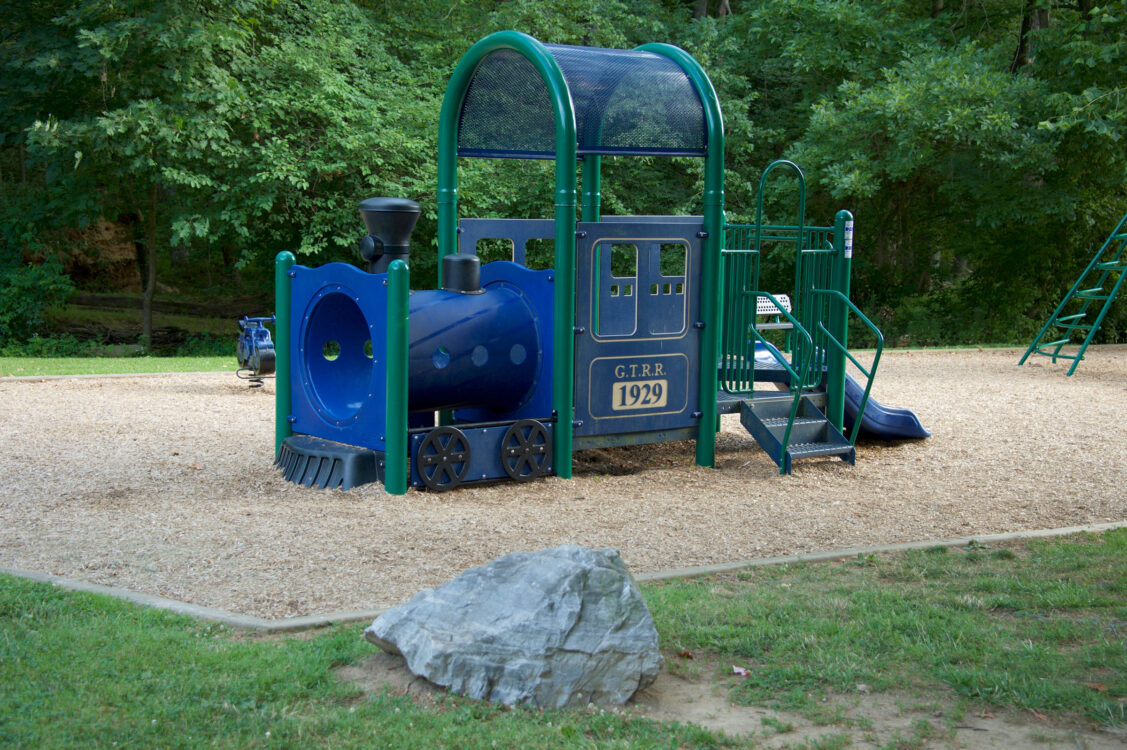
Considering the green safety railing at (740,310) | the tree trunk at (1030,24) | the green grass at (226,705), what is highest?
the tree trunk at (1030,24)

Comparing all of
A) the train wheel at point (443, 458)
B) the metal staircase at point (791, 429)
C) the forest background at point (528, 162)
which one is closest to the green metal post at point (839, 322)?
the metal staircase at point (791, 429)

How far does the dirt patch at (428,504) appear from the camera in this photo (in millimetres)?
5312

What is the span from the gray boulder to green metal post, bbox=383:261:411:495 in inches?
117

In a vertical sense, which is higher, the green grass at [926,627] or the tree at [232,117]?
the tree at [232,117]

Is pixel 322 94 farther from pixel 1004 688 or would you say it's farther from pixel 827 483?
pixel 1004 688

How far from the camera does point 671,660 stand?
408 centimetres

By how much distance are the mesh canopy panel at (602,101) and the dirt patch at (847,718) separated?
469 centimetres

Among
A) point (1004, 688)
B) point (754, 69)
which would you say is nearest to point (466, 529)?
point (1004, 688)

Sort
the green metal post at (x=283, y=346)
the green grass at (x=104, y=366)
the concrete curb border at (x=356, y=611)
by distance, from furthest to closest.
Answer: the green grass at (x=104, y=366), the green metal post at (x=283, y=346), the concrete curb border at (x=356, y=611)

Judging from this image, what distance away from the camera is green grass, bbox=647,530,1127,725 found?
3.81 m

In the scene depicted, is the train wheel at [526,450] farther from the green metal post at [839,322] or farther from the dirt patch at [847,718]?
the dirt patch at [847,718]

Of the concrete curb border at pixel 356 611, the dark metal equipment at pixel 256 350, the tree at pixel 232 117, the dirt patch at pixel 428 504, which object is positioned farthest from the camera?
the tree at pixel 232 117

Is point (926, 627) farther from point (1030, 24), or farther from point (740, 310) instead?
point (1030, 24)

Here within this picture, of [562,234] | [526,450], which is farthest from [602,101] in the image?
[526,450]
